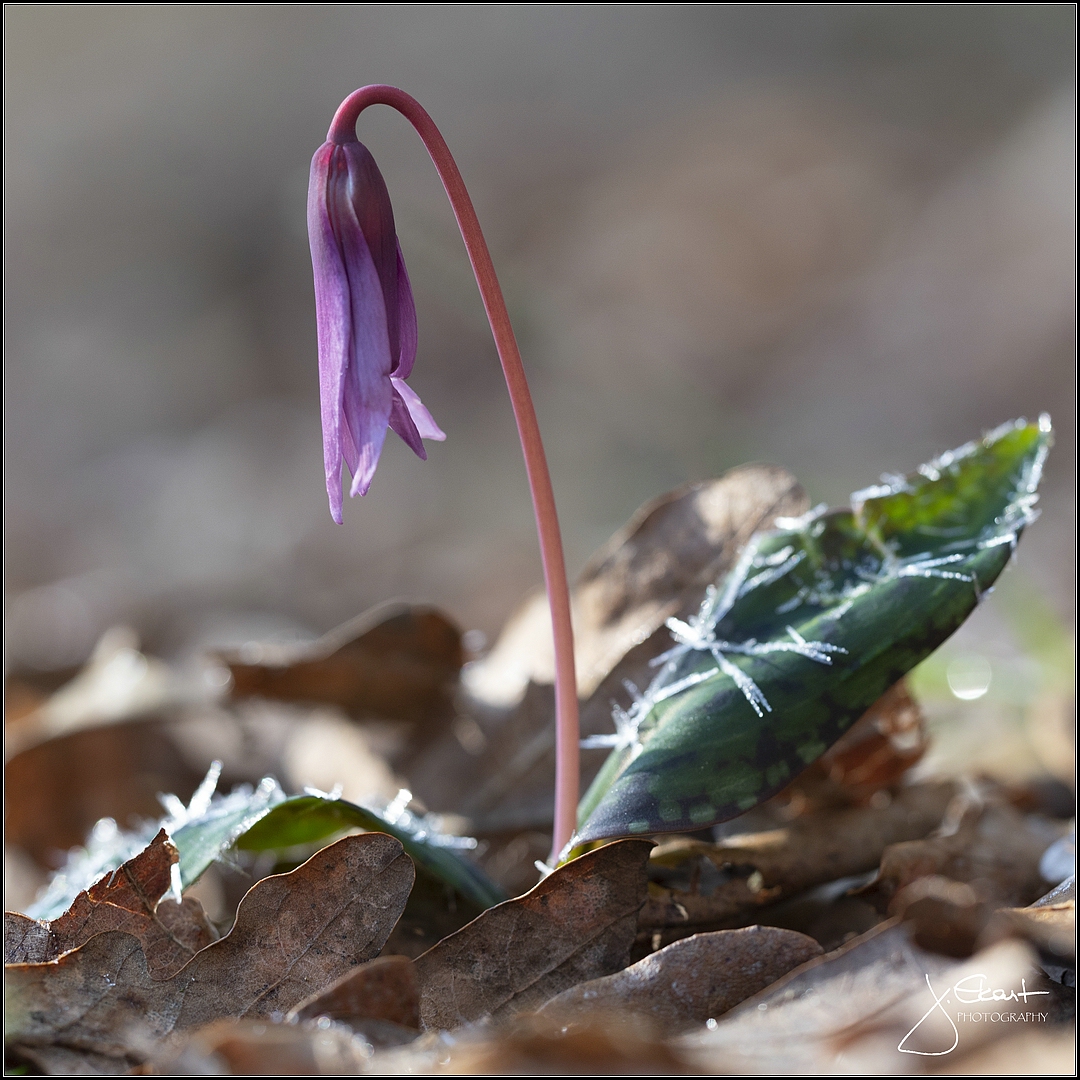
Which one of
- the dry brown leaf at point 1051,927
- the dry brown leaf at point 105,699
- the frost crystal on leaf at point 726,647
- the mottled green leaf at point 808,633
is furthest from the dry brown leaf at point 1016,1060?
the dry brown leaf at point 105,699

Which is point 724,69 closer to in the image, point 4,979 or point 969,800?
point 969,800

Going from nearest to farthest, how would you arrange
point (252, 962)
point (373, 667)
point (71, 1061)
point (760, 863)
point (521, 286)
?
1. point (71, 1061)
2. point (252, 962)
3. point (760, 863)
4. point (373, 667)
5. point (521, 286)

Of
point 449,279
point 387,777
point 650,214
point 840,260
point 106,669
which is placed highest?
point 650,214

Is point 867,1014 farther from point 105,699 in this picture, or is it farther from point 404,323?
point 105,699

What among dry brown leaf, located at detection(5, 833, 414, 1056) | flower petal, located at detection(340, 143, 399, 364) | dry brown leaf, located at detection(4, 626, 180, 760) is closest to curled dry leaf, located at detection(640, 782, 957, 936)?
dry brown leaf, located at detection(5, 833, 414, 1056)

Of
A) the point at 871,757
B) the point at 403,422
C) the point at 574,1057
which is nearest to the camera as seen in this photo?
the point at 574,1057

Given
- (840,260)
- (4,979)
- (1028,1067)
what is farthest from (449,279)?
(840,260)

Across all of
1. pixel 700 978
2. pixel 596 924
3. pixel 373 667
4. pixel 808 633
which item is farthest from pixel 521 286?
pixel 700 978
